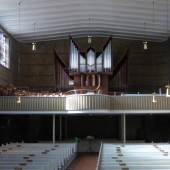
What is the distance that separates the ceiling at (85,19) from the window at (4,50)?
63 centimetres

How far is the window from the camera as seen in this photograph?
27.4 m

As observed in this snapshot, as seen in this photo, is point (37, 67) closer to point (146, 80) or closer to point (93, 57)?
point (93, 57)

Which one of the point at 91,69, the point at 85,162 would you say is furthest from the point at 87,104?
the point at 91,69

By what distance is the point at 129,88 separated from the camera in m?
30.6

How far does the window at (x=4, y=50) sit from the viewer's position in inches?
1078

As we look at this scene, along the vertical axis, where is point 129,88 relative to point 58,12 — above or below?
below

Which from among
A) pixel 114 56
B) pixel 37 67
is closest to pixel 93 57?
pixel 114 56

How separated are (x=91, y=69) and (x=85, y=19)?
→ 9.87 ft

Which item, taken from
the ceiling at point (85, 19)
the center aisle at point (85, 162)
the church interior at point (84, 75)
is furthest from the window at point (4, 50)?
the center aisle at point (85, 162)

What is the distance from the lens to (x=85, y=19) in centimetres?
2730

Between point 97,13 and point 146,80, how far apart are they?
23.3ft

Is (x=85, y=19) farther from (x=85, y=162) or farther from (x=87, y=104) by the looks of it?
(x=85, y=162)

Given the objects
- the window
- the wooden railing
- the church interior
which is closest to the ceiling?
the church interior

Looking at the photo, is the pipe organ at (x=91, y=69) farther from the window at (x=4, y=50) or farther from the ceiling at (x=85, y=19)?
the window at (x=4, y=50)
